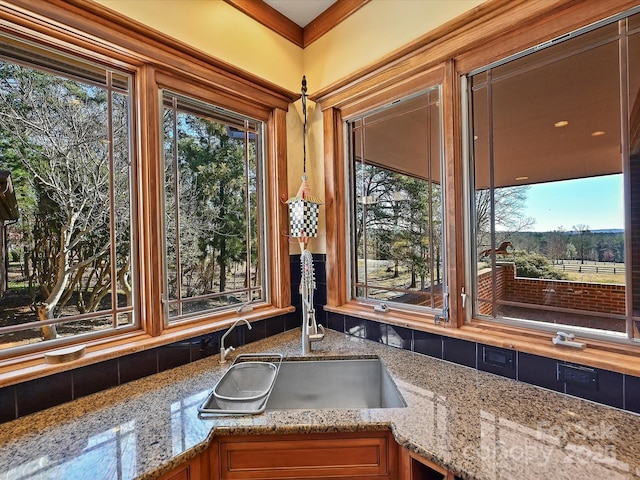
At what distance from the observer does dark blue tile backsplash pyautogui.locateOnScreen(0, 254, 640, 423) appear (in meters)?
1.02

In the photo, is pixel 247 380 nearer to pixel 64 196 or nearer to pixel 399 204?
pixel 64 196

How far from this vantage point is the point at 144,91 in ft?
4.58

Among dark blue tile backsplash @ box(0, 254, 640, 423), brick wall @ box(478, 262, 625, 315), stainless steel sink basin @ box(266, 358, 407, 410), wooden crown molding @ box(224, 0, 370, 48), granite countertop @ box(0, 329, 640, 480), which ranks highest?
wooden crown molding @ box(224, 0, 370, 48)

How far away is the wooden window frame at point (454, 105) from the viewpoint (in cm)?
111

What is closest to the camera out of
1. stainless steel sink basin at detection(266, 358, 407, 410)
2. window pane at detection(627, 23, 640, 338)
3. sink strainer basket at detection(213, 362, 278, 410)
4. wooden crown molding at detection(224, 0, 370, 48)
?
window pane at detection(627, 23, 640, 338)

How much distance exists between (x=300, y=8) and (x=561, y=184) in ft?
5.78

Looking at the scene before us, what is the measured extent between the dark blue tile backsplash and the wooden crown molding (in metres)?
1.80

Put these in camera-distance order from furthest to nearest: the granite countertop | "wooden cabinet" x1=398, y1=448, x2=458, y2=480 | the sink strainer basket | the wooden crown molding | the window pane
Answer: the wooden crown molding < the sink strainer basket < the window pane < "wooden cabinet" x1=398, y1=448, x2=458, y2=480 < the granite countertop

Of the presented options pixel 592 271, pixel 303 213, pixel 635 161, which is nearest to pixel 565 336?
pixel 592 271

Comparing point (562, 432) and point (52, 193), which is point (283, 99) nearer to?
point (52, 193)

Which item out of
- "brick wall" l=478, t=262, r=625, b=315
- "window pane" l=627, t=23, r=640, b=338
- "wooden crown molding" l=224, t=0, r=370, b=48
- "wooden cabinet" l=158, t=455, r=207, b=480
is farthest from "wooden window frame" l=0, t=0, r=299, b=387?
"window pane" l=627, t=23, r=640, b=338

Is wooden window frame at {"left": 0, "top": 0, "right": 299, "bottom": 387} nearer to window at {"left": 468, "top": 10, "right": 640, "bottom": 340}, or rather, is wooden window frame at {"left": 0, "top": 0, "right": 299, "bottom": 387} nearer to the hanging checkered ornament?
the hanging checkered ornament

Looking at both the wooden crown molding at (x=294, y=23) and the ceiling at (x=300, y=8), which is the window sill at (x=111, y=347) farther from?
the ceiling at (x=300, y=8)

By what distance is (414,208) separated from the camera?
1695mm
